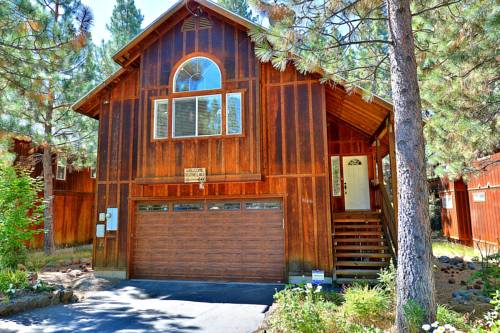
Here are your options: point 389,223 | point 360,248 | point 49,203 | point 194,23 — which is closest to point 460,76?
point 389,223

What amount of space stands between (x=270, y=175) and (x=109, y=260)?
5.00 m

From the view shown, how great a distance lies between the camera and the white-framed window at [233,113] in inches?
349

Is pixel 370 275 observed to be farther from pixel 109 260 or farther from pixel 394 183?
pixel 109 260

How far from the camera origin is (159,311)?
6.50m

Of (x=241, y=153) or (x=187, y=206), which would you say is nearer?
(x=241, y=153)

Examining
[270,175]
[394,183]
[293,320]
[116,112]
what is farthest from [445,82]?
[116,112]

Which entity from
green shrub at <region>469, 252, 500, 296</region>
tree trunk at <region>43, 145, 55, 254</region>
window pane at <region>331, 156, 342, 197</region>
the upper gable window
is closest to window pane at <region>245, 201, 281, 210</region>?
the upper gable window

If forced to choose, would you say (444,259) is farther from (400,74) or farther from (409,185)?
(400,74)

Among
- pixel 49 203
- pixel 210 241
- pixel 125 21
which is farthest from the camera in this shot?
pixel 125 21

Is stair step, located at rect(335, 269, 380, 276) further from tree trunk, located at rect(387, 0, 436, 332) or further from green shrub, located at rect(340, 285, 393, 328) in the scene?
tree trunk, located at rect(387, 0, 436, 332)

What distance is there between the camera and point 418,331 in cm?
418

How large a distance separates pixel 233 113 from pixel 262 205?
248cm

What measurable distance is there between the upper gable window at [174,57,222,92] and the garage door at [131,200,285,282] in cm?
309

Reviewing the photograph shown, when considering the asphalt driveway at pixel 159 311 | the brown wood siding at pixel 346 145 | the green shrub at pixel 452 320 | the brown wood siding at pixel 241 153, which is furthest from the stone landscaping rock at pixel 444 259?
the green shrub at pixel 452 320
